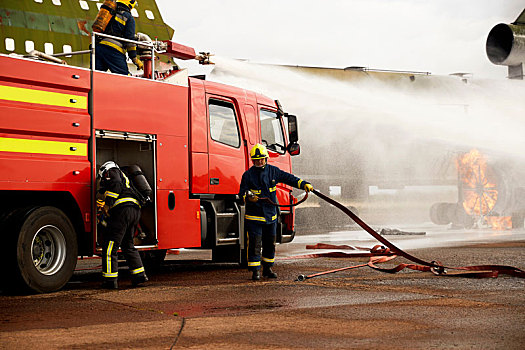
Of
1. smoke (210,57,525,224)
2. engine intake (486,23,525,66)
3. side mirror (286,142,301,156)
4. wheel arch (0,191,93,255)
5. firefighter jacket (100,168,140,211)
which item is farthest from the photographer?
engine intake (486,23,525,66)

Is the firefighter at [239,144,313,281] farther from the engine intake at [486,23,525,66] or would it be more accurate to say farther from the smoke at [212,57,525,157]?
the engine intake at [486,23,525,66]

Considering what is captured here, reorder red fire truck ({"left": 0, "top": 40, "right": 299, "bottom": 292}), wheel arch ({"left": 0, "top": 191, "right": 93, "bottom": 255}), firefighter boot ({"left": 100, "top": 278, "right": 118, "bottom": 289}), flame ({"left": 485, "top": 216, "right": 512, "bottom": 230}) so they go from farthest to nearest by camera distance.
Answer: flame ({"left": 485, "top": 216, "right": 512, "bottom": 230})
firefighter boot ({"left": 100, "top": 278, "right": 118, "bottom": 289})
wheel arch ({"left": 0, "top": 191, "right": 93, "bottom": 255})
red fire truck ({"left": 0, "top": 40, "right": 299, "bottom": 292})

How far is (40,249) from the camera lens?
8359 millimetres

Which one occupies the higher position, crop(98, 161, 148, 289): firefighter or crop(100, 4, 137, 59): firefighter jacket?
crop(100, 4, 137, 59): firefighter jacket

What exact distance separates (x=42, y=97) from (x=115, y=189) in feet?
4.49

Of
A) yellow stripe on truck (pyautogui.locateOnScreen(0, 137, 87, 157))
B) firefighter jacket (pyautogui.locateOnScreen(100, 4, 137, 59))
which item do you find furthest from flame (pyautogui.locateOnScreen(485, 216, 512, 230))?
yellow stripe on truck (pyautogui.locateOnScreen(0, 137, 87, 157))

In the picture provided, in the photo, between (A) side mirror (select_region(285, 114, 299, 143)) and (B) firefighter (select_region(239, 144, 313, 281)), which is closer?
(B) firefighter (select_region(239, 144, 313, 281))

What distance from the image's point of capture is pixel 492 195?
2314cm

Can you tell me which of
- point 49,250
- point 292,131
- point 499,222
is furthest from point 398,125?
point 49,250

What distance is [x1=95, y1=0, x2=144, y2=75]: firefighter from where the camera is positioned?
32.0 ft

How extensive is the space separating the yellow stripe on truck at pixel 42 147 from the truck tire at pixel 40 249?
26.4 inches

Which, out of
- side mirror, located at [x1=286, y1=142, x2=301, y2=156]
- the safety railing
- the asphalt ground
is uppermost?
the safety railing

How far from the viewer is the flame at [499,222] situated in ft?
78.2

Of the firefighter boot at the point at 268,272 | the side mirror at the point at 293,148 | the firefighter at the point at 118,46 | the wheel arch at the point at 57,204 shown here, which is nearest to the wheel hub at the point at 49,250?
the wheel arch at the point at 57,204
